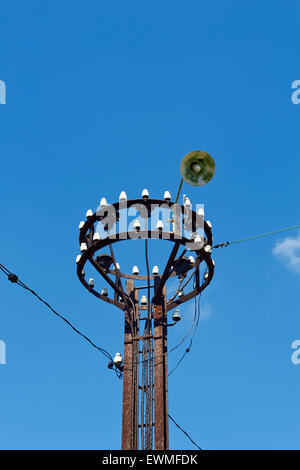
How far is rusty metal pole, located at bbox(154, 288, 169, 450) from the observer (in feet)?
40.7

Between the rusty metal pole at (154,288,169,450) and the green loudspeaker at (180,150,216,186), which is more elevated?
the green loudspeaker at (180,150,216,186)

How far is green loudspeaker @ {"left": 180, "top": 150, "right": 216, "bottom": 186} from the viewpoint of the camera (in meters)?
11.0

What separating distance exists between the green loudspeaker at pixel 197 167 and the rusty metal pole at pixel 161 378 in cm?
405

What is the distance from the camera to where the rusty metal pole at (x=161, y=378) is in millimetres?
12410

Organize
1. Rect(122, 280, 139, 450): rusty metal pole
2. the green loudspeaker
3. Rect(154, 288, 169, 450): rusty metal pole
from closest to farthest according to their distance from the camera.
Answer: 1. the green loudspeaker
2. Rect(154, 288, 169, 450): rusty metal pole
3. Rect(122, 280, 139, 450): rusty metal pole

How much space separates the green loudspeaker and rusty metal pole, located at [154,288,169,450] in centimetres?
405

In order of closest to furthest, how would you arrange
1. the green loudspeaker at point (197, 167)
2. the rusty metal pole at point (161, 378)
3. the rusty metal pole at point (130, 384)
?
the green loudspeaker at point (197, 167) → the rusty metal pole at point (161, 378) → the rusty metal pole at point (130, 384)

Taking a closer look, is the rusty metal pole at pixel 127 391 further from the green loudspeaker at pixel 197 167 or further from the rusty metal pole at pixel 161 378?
the green loudspeaker at pixel 197 167

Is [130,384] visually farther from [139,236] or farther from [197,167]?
[197,167]

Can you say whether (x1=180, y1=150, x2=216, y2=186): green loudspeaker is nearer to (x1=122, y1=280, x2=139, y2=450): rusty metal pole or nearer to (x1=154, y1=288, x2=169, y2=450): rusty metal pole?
(x1=154, y1=288, x2=169, y2=450): rusty metal pole

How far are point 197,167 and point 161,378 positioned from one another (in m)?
4.96

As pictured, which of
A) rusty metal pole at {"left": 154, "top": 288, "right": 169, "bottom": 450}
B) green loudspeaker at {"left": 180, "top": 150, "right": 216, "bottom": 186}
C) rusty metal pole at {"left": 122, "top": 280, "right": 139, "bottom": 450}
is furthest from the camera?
rusty metal pole at {"left": 122, "top": 280, "right": 139, "bottom": 450}

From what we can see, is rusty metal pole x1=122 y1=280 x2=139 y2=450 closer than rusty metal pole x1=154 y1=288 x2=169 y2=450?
No
